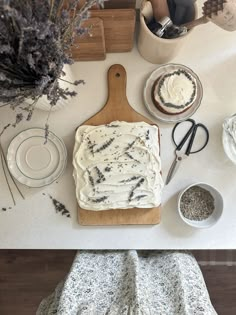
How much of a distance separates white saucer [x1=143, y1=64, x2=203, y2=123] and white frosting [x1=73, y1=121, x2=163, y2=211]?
0.06 metres

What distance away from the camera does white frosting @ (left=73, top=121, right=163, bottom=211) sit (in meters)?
0.89

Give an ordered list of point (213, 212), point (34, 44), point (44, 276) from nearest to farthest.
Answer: point (34, 44) → point (213, 212) → point (44, 276)

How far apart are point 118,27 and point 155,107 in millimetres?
198

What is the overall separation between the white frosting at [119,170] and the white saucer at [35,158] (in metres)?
0.06

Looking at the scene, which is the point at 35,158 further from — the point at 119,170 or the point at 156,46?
the point at 156,46

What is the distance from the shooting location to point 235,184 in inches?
37.6

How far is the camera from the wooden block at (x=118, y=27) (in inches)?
31.7

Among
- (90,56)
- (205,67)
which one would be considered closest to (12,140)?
(90,56)

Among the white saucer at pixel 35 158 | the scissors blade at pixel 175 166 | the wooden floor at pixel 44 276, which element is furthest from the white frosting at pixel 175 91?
the wooden floor at pixel 44 276

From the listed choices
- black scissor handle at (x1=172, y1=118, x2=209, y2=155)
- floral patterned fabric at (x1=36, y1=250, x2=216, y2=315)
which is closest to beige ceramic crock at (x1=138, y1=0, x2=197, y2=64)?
black scissor handle at (x1=172, y1=118, x2=209, y2=155)

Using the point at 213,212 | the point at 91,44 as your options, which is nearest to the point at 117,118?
the point at 91,44

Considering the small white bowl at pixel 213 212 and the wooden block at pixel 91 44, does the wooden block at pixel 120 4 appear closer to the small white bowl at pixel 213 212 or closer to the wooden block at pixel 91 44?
the wooden block at pixel 91 44

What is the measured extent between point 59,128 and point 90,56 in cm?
18

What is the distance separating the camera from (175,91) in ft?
2.88
